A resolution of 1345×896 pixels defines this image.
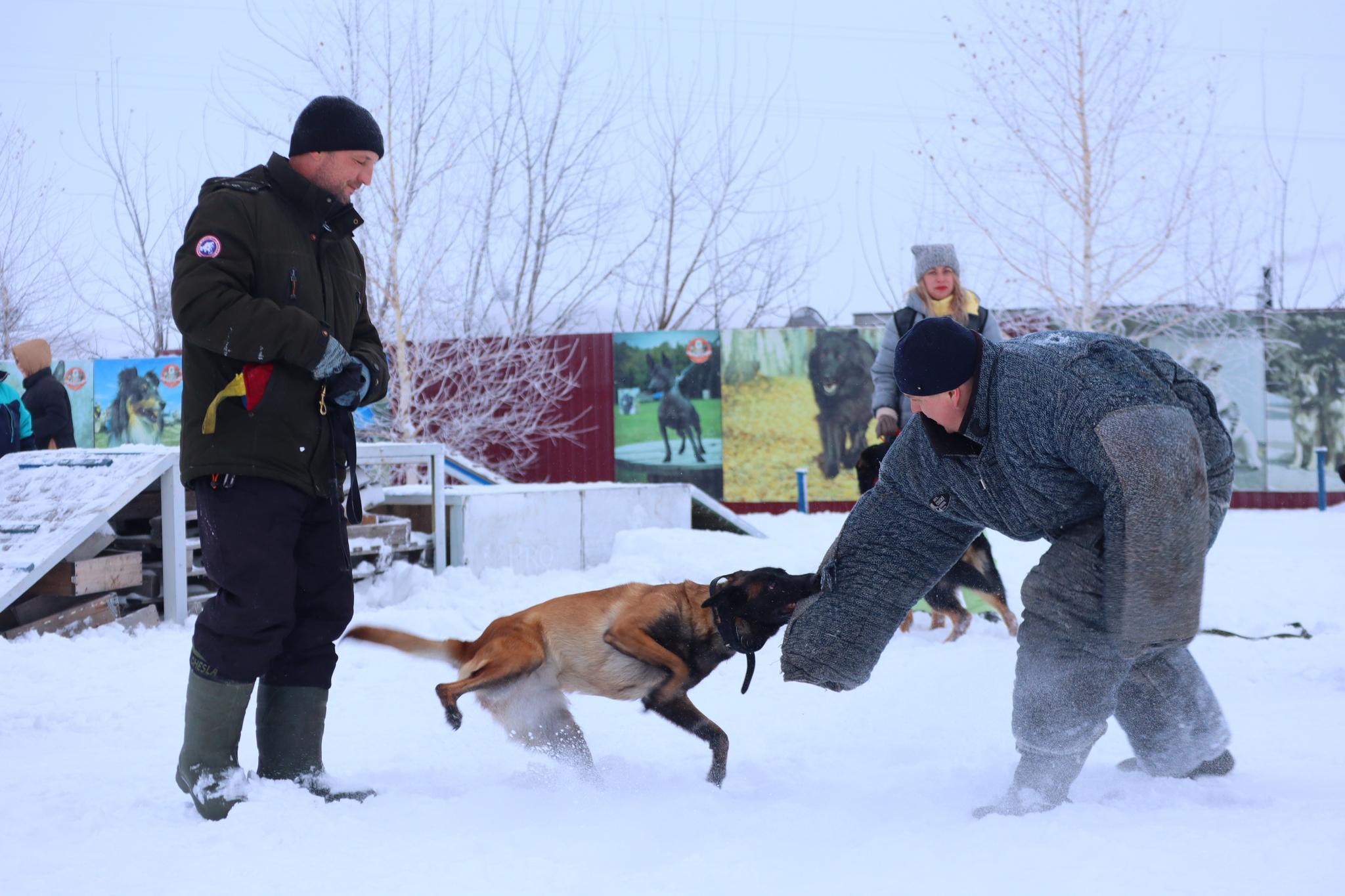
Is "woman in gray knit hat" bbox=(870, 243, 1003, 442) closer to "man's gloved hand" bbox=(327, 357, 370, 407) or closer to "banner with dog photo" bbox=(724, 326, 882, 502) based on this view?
"man's gloved hand" bbox=(327, 357, 370, 407)

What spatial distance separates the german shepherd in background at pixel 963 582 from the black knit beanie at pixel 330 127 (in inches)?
110

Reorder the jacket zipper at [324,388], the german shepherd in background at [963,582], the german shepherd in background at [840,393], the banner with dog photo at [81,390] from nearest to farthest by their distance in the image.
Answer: the jacket zipper at [324,388] < the german shepherd in background at [963,582] < the german shepherd in background at [840,393] < the banner with dog photo at [81,390]

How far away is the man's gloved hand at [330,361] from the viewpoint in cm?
216

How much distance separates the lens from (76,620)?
4.20m

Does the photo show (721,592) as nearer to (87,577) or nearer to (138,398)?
(87,577)

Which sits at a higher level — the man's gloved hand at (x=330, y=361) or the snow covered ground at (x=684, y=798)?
the man's gloved hand at (x=330, y=361)

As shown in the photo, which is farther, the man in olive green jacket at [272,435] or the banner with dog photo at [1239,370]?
the banner with dog photo at [1239,370]

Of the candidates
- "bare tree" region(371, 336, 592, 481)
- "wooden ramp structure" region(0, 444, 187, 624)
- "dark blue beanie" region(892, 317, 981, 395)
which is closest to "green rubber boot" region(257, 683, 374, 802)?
"dark blue beanie" region(892, 317, 981, 395)

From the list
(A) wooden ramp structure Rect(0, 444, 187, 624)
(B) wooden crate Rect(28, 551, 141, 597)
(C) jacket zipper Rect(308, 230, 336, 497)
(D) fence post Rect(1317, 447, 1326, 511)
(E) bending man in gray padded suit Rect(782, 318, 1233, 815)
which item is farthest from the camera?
(D) fence post Rect(1317, 447, 1326, 511)

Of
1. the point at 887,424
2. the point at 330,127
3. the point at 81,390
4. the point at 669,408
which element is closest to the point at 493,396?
the point at 669,408

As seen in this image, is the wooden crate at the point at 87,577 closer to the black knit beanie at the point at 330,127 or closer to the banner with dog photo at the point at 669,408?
the black knit beanie at the point at 330,127

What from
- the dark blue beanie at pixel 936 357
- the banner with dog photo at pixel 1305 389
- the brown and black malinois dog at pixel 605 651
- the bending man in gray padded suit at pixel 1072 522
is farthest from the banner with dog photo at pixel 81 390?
the banner with dog photo at pixel 1305 389

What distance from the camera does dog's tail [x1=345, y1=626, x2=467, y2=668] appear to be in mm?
2604

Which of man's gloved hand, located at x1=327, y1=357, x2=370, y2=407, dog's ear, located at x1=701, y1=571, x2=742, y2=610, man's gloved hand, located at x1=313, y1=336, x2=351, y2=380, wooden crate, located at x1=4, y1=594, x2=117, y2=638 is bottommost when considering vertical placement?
wooden crate, located at x1=4, y1=594, x2=117, y2=638
